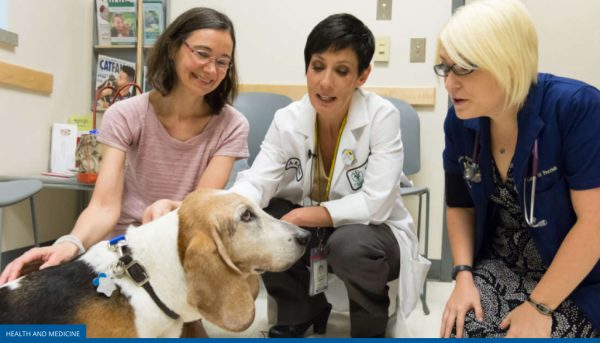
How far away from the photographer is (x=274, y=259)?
56.6 inches

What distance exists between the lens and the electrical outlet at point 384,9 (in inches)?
138

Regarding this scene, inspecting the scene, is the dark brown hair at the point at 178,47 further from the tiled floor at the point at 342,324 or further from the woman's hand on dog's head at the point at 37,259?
the tiled floor at the point at 342,324

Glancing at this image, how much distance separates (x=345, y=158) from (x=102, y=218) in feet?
3.10

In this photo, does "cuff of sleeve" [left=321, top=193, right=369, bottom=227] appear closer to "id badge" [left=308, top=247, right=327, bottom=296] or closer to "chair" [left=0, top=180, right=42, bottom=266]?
"id badge" [left=308, top=247, right=327, bottom=296]

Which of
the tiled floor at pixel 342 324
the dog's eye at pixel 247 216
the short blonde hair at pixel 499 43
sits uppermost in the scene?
the short blonde hair at pixel 499 43

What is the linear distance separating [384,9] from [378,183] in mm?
1999

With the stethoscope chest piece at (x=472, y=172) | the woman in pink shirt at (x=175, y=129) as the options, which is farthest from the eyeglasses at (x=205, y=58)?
the stethoscope chest piece at (x=472, y=172)

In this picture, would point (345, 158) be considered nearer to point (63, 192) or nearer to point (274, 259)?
point (274, 259)

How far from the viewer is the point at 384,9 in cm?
351

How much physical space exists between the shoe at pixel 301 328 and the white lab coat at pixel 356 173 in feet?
1.32

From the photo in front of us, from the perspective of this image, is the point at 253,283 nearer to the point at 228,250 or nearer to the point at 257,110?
the point at 228,250

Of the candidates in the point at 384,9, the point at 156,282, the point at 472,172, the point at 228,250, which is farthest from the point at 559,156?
the point at 384,9

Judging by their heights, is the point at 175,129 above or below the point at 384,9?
below

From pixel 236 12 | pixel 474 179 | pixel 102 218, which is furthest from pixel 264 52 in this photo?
A: pixel 474 179
